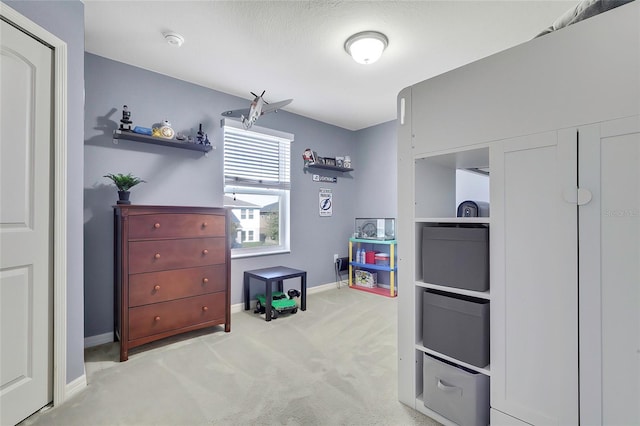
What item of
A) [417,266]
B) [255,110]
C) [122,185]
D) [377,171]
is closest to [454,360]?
[417,266]

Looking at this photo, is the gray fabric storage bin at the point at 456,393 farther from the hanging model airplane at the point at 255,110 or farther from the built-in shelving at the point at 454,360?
the hanging model airplane at the point at 255,110

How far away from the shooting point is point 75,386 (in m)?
1.77

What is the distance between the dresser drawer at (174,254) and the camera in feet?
7.41

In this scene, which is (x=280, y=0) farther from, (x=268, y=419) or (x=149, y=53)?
(x=268, y=419)

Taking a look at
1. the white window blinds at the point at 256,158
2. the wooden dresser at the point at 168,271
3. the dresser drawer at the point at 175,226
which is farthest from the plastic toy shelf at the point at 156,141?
the dresser drawer at the point at 175,226

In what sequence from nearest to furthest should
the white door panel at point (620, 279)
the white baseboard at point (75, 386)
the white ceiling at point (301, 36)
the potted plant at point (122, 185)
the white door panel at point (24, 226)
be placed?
1. the white door panel at point (620, 279)
2. the white door panel at point (24, 226)
3. the white baseboard at point (75, 386)
4. the white ceiling at point (301, 36)
5. the potted plant at point (122, 185)

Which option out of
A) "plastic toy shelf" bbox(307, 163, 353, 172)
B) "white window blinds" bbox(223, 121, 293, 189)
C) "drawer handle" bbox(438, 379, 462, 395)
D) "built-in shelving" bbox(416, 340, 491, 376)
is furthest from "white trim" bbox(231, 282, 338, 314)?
"drawer handle" bbox(438, 379, 462, 395)

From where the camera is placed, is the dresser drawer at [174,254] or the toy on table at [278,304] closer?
the dresser drawer at [174,254]

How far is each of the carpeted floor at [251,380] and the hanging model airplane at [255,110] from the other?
203 centimetres

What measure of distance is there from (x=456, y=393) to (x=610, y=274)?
0.85 m

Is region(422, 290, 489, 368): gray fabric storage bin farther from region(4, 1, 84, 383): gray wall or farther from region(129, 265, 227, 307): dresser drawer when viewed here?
region(4, 1, 84, 383): gray wall

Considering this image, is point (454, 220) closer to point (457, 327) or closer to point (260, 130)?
point (457, 327)

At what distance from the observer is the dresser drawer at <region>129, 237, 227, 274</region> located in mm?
2258

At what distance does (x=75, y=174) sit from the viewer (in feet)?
5.87
